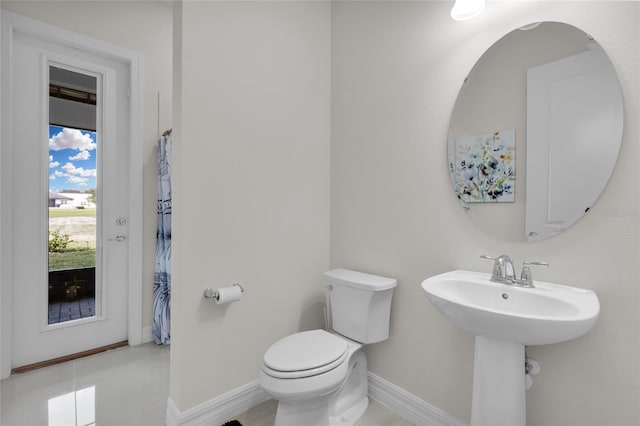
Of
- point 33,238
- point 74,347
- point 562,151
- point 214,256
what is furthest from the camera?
point 74,347

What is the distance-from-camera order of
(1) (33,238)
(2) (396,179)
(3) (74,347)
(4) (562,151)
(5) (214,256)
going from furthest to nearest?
(3) (74,347), (1) (33,238), (2) (396,179), (5) (214,256), (4) (562,151)

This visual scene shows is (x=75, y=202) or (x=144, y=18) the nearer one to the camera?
(x=75, y=202)

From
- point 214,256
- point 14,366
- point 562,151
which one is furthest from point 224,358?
point 562,151

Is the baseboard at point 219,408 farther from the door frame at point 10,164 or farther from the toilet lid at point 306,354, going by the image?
the door frame at point 10,164

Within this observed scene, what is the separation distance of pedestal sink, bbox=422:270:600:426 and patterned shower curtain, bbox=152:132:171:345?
2075mm

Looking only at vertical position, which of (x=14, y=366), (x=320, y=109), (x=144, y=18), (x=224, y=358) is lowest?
(x=14, y=366)

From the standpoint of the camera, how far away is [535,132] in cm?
127

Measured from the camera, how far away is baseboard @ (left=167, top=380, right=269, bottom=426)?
5.05ft

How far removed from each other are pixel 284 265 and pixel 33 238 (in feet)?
5.69

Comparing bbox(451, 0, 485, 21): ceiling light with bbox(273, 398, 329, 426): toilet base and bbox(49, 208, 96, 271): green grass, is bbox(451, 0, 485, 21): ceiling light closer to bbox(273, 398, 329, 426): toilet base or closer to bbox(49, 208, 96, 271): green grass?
bbox(273, 398, 329, 426): toilet base

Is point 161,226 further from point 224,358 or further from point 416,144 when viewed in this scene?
point 416,144

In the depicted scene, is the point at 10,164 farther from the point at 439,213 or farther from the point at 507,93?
the point at 507,93

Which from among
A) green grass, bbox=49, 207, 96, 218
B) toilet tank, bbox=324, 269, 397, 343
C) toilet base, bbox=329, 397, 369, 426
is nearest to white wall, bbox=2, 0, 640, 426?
toilet tank, bbox=324, 269, 397, 343

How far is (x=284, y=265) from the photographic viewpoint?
77.0 inches
